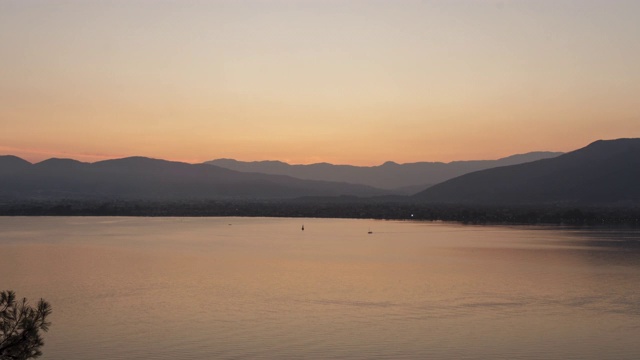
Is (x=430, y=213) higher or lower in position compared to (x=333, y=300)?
higher

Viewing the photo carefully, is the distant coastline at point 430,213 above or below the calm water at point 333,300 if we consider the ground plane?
above

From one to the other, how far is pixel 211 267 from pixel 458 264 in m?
15.7

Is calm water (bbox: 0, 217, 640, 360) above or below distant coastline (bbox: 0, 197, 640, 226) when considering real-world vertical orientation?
below

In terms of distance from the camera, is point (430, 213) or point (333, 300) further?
point (430, 213)

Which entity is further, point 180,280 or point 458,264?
point 458,264

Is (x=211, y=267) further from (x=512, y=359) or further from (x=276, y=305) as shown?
(x=512, y=359)

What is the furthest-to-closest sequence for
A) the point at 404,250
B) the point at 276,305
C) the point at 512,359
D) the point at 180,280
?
1. the point at 404,250
2. the point at 180,280
3. the point at 276,305
4. the point at 512,359

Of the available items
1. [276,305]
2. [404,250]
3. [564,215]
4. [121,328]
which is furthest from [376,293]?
[564,215]

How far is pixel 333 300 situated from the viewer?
33.8 metres

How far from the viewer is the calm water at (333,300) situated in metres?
24.4

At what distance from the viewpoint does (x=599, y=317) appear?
29578 millimetres

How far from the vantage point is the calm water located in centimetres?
→ 2444

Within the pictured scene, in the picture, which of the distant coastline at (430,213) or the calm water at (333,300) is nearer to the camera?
the calm water at (333,300)

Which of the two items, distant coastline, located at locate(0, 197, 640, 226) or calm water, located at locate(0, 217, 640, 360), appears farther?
distant coastline, located at locate(0, 197, 640, 226)
